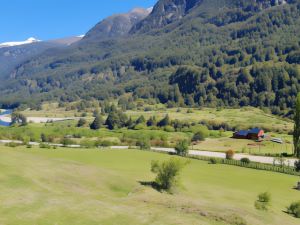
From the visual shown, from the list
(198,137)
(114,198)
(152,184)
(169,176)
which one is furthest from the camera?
(198,137)

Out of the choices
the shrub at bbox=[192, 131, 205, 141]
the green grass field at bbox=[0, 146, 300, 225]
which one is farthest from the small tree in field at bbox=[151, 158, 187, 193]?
the shrub at bbox=[192, 131, 205, 141]

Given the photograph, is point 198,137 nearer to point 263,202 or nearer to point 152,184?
point 152,184

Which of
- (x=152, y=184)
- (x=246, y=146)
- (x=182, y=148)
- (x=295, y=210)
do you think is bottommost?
(x=246, y=146)

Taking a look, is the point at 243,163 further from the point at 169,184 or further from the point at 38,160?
the point at 38,160

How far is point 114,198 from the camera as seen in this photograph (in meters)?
50.2

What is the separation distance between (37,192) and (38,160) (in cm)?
2170

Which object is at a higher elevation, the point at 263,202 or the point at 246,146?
the point at 263,202

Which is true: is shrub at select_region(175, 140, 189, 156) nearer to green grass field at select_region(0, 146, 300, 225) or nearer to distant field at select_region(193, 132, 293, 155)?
distant field at select_region(193, 132, 293, 155)

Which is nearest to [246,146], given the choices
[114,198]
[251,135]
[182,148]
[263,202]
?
[251,135]

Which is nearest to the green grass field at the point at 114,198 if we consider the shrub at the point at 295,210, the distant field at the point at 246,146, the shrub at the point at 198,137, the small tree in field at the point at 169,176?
the shrub at the point at 295,210

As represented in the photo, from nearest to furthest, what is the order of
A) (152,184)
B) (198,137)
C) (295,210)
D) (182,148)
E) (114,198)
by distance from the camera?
(114,198) → (295,210) → (152,184) → (182,148) → (198,137)

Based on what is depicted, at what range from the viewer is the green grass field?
39.9 metres

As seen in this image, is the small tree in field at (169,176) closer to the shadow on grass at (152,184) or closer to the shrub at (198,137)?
the shadow on grass at (152,184)

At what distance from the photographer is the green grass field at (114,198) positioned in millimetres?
39906
